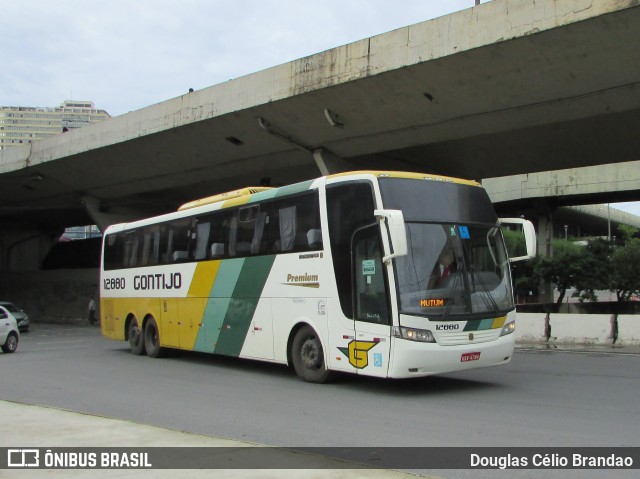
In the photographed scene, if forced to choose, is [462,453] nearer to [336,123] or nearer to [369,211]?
[369,211]

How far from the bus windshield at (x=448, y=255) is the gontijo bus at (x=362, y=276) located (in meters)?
0.02

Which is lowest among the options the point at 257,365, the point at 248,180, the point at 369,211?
the point at 257,365

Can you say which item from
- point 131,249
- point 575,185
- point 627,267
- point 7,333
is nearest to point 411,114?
point 131,249

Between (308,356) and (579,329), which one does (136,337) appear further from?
(579,329)

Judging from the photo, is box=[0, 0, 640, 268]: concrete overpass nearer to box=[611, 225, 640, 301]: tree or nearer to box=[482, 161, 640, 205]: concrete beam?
box=[611, 225, 640, 301]: tree

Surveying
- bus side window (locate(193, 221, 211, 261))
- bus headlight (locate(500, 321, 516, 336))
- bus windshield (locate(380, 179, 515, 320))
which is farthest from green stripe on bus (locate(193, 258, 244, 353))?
bus headlight (locate(500, 321, 516, 336))

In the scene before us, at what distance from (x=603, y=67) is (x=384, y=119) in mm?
6790

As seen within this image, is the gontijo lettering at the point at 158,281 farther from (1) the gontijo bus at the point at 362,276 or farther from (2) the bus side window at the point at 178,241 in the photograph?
(1) the gontijo bus at the point at 362,276

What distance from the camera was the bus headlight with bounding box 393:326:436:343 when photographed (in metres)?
9.56

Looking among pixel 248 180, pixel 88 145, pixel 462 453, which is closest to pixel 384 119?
pixel 248 180

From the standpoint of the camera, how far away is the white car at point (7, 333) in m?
19.1

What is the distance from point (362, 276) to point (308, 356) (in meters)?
2.09

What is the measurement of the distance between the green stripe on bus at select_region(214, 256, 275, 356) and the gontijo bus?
0.04 m

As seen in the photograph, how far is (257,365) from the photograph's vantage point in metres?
14.6
